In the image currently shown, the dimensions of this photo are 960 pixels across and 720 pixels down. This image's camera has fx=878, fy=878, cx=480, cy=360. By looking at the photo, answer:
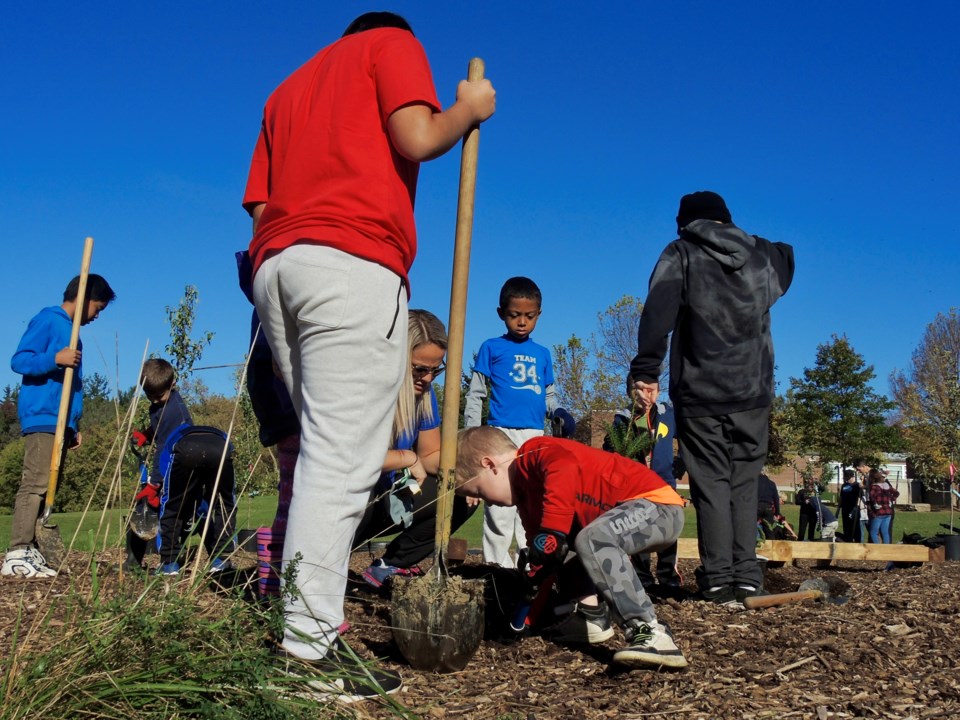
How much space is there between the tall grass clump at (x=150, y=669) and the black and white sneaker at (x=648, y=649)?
1076mm

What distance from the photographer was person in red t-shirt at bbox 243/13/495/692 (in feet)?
8.34

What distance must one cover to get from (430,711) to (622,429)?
2651mm

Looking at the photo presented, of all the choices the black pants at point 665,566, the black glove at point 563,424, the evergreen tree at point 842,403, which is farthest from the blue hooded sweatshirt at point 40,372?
the evergreen tree at point 842,403

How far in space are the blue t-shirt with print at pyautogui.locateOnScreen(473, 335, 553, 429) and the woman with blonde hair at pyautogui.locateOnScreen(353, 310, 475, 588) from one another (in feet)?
4.01

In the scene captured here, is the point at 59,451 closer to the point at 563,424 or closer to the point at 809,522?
the point at 563,424

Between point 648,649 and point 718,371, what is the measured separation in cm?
202

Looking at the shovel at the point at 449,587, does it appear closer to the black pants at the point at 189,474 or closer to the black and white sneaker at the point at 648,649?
the black and white sneaker at the point at 648,649

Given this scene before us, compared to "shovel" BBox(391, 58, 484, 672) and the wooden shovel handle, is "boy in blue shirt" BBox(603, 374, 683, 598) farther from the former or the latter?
"shovel" BBox(391, 58, 484, 672)

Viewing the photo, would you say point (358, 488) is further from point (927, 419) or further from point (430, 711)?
point (927, 419)

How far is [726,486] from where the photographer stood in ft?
15.2

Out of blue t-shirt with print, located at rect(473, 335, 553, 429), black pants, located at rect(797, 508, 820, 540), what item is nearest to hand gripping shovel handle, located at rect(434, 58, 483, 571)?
blue t-shirt with print, located at rect(473, 335, 553, 429)

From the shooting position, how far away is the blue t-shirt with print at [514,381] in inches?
249

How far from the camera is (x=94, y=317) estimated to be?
21.0ft

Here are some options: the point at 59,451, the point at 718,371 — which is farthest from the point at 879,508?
the point at 59,451
